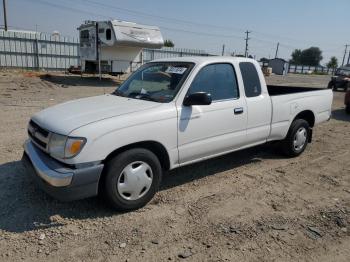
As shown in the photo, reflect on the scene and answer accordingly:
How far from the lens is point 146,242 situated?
336 cm

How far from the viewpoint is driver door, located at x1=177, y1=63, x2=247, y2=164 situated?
423 centimetres

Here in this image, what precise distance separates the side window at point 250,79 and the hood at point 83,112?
5.30 feet

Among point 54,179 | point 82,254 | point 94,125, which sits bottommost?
point 82,254

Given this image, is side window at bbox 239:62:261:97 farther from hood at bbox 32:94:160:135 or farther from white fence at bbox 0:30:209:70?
white fence at bbox 0:30:209:70

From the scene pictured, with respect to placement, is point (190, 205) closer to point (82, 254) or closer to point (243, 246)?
point (243, 246)

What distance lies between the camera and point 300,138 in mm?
6082

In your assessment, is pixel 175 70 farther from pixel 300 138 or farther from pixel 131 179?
pixel 300 138

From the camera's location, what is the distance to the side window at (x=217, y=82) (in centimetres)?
441

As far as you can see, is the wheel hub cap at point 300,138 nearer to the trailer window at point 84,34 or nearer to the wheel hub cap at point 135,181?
the wheel hub cap at point 135,181

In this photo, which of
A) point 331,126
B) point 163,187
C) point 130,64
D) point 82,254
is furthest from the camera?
point 130,64

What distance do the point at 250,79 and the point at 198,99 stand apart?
142 cm

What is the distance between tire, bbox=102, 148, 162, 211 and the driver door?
493 millimetres

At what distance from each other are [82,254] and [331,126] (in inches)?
318

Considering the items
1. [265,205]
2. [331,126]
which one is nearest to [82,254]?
[265,205]
